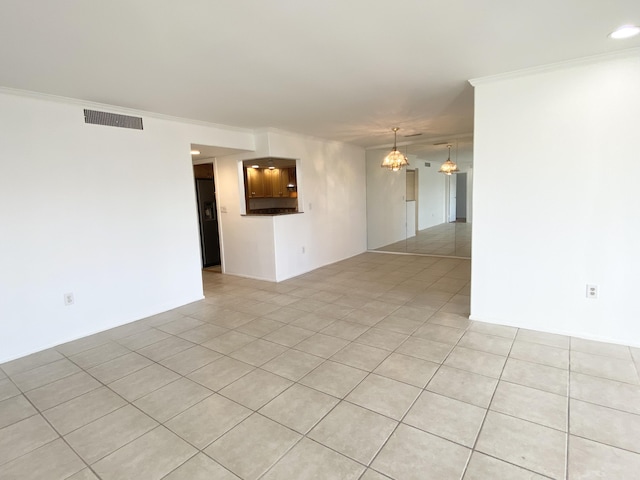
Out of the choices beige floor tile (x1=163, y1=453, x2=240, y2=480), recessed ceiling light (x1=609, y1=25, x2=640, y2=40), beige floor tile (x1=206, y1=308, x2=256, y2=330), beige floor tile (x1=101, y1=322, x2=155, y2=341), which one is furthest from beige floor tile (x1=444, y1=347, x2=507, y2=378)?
beige floor tile (x1=101, y1=322, x2=155, y2=341)

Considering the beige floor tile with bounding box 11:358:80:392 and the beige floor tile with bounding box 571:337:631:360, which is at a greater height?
the beige floor tile with bounding box 11:358:80:392

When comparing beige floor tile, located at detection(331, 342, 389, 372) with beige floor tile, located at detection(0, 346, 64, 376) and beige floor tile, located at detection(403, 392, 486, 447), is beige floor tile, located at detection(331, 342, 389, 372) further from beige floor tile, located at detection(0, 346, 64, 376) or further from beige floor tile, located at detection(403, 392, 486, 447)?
beige floor tile, located at detection(0, 346, 64, 376)

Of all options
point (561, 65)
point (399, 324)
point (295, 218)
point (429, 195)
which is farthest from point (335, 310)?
point (429, 195)

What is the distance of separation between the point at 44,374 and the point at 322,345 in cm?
239

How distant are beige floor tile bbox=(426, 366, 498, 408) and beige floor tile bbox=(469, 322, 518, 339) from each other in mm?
872

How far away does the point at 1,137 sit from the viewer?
3.00 meters

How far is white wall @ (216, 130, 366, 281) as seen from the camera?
18.0ft

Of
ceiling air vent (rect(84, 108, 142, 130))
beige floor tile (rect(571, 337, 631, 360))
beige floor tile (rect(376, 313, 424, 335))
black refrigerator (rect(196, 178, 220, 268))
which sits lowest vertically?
beige floor tile (rect(571, 337, 631, 360))

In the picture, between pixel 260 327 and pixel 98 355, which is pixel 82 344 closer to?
pixel 98 355

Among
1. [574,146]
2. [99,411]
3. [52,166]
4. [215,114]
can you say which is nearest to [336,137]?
[215,114]

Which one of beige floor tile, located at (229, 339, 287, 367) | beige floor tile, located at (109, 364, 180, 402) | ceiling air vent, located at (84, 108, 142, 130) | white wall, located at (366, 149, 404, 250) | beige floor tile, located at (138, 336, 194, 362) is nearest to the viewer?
beige floor tile, located at (109, 364, 180, 402)

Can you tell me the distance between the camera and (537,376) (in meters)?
2.49

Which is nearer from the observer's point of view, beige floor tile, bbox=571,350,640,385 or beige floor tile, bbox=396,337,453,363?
Result: beige floor tile, bbox=571,350,640,385

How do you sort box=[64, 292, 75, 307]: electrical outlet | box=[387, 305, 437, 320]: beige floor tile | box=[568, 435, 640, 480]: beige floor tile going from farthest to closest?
box=[387, 305, 437, 320]: beige floor tile, box=[64, 292, 75, 307]: electrical outlet, box=[568, 435, 640, 480]: beige floor tile
